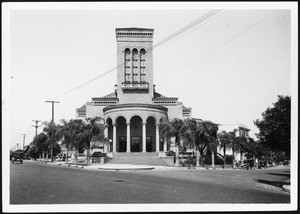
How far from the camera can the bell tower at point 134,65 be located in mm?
57844

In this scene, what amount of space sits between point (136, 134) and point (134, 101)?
6.00m

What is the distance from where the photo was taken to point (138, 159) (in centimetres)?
4591

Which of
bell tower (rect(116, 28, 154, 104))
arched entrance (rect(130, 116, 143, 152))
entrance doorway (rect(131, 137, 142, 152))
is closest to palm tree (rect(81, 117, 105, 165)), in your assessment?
arched entrance (rect(130, 116, 143, 152))

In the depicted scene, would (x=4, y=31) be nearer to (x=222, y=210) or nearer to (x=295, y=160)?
(x=222, y=210)

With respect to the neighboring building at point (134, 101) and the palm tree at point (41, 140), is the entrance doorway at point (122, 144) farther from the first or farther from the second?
the palm tree at point (41, 140)

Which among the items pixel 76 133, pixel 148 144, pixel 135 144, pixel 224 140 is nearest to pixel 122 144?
pixel 135 144

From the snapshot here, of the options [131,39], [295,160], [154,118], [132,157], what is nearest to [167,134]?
[132,157]

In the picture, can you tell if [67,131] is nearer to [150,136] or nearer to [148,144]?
[150,136]

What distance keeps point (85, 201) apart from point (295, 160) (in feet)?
26.1

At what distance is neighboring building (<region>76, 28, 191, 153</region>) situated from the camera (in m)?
53.3

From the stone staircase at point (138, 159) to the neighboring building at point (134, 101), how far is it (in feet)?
9.48

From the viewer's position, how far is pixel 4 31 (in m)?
13.3

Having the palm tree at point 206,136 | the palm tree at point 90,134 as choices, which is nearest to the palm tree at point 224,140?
the palm tree at point 206,136

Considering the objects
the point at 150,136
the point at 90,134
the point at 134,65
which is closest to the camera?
the point at 90,134
